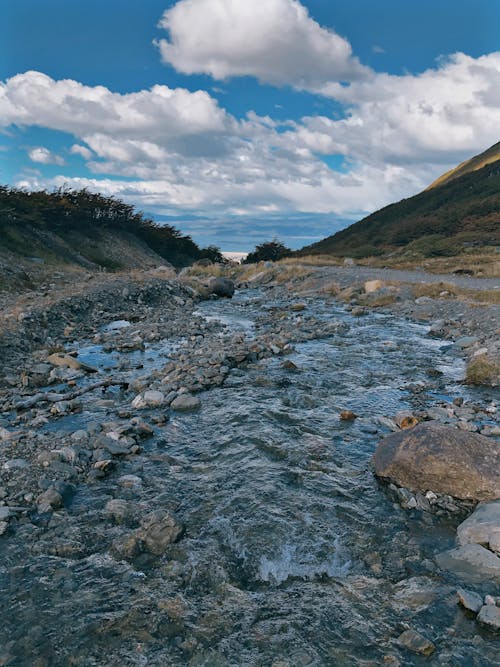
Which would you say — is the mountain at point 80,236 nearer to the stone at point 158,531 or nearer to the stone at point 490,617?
the stone at point 158,531

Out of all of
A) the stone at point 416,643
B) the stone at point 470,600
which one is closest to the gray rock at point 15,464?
the stone at point 416,643

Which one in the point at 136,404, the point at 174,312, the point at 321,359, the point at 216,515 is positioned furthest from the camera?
the point at 174,312

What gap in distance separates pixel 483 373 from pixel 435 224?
53190mm

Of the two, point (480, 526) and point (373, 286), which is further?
point (373, 286)

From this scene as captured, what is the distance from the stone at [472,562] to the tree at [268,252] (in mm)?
54174

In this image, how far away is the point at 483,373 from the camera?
11.2 metres

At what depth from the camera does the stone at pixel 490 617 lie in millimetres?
4168

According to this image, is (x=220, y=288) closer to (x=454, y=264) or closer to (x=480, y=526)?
(x=454, y=264)

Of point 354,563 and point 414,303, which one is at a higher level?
point 414,303

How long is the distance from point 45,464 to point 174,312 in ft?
49.7

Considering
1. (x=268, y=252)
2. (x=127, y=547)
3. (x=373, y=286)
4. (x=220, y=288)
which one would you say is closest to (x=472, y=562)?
(x=127, y=547)

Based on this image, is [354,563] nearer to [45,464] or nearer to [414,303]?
[45,464]

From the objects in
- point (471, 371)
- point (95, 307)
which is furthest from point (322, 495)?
point (95, 307)

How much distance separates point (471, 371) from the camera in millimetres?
11438
